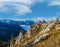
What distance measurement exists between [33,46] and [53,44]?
71.1 feet

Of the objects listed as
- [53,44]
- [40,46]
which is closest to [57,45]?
[53,44]

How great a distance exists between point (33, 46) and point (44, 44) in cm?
1158

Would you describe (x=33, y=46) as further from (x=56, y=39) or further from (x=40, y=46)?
(x=56, y=39)

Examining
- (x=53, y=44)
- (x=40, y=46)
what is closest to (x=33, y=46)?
(x=40, y=46)

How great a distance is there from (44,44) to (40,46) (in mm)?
5411

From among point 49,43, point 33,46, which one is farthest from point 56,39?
point 33,46

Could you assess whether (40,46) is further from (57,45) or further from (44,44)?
(57,45)

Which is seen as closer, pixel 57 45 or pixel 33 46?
pixel 57 45

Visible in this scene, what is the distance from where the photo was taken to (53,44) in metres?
191

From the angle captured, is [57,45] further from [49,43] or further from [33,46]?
[33,46]

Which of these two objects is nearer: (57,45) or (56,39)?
(57,45)

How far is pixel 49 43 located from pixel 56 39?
8.90 metres

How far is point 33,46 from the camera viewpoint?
199 m

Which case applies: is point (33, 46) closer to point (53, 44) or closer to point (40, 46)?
point (40, 46)
